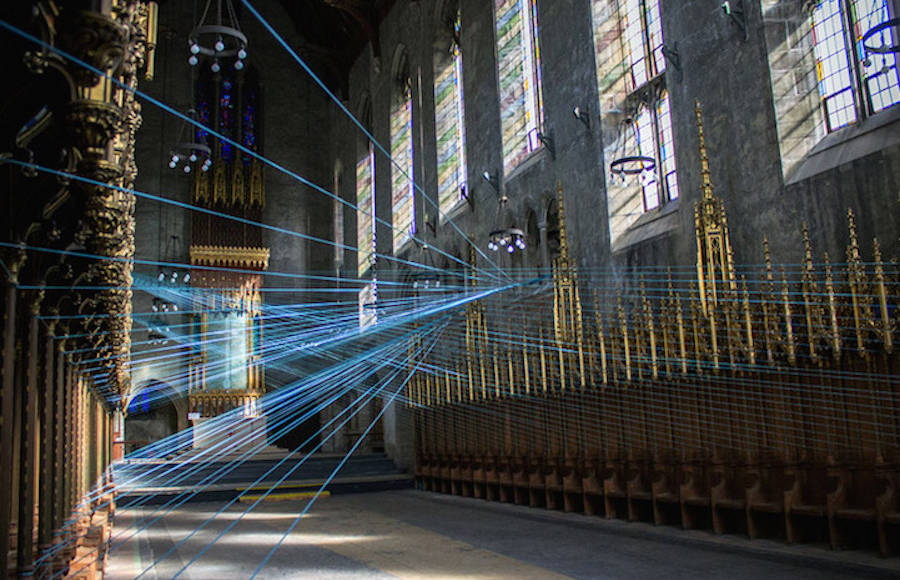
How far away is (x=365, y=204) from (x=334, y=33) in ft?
25.2

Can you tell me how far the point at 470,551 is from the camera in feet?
26.7

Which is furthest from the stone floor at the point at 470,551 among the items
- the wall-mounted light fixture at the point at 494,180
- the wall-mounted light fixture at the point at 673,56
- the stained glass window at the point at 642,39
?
the wall-mounted light fixture at the point at 494,180

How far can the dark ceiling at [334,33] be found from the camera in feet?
86.0

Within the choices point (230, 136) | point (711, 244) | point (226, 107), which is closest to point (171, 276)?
point (230, 136)

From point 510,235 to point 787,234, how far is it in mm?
5805

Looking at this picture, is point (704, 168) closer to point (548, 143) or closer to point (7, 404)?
point (548, 143)

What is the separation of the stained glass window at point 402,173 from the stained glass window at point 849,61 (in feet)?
48.4

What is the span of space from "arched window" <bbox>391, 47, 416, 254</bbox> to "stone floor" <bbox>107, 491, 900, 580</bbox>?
13040 mm

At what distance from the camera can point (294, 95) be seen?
30406 millimetres

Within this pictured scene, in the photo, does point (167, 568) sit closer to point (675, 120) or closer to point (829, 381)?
point (829, 381)

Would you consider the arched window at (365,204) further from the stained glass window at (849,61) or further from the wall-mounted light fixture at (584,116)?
the stained glass window at (849,61)

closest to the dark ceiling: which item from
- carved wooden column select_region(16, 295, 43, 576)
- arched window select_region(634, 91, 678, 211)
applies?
arched window select_region(634, 91, 678, 211)

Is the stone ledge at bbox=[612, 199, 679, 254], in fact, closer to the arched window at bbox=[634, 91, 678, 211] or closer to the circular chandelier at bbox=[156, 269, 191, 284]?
the arched window at bbox=[634, 91, 678, 211]

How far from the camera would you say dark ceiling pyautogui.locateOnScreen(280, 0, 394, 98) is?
26.2 metres
